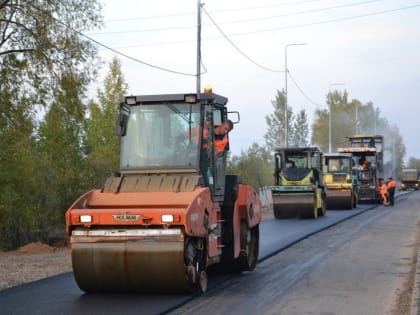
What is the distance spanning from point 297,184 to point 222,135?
16823mm

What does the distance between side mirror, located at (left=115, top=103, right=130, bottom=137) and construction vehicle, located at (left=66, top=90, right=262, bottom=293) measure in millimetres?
15

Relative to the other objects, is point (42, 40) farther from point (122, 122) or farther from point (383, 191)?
point (383, 191)

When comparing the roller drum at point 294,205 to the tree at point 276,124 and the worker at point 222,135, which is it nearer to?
the worker at point 222,135

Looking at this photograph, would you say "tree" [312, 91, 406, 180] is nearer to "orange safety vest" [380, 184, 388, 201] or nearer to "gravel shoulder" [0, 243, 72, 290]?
"orange safety vest" [380, 184, 388, 201]

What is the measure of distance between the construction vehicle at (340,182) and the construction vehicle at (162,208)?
74.6 ft

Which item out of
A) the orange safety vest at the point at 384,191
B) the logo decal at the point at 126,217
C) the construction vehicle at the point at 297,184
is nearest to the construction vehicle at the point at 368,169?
the orange safety vest at the point at 384,191

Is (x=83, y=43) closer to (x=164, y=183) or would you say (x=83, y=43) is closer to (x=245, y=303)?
(x=164, y=183)

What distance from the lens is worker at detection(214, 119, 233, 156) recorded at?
10992 millimetres

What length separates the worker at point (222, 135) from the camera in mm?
10992

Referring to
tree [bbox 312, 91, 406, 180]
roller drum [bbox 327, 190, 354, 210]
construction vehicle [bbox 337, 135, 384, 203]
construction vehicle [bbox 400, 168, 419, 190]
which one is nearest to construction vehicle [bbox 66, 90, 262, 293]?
roller drum [bbox 327, 190, 354, 210]

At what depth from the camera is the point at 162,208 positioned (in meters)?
9.70

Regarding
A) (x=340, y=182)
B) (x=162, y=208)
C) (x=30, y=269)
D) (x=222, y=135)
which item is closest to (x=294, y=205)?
(x=340, y=182)

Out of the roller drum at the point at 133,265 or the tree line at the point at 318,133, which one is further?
the tree line at the point at 318,133

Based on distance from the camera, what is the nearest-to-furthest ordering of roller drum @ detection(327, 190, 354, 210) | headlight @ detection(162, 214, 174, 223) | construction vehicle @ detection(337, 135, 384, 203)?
headlight @ detection(162, 214, 174, 223)
roller drum @ detection(327, 190, 354, 210)
construction vehicle @ detection(337, 135, 384, 203)
